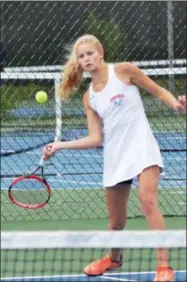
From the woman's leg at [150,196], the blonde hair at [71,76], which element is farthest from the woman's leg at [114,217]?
the blonde hair at [71,76]

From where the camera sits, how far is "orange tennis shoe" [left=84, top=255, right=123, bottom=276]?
5352mm

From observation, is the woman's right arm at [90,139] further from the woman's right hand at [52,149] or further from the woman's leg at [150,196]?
the woman's leg at [150,196]

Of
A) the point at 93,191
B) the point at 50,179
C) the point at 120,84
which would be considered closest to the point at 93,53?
the point at 120,84

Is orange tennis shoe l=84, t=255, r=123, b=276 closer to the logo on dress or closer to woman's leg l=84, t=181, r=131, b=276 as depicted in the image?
woman's leg l=84, t=181, r=131, b=276

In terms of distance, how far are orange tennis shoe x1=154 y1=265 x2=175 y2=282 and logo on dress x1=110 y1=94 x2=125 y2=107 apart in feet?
2.66

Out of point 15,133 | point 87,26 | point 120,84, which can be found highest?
point 87,26

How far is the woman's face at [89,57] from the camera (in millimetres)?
5062

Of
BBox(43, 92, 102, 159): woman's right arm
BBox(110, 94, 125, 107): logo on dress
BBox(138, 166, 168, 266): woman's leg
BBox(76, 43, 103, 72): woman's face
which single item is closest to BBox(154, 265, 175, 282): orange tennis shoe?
BBox(138, 166, 168, 266): woman's leg

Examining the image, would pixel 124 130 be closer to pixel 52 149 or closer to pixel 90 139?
pixel 90 139

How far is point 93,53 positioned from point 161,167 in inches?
25.5

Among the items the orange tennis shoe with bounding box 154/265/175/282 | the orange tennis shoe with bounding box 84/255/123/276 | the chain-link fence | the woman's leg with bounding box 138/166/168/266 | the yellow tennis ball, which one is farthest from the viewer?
the yellow tennis ball

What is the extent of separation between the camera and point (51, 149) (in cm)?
508

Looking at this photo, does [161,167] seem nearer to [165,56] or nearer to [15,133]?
[15,133]

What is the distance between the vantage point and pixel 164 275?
16.1 ft
